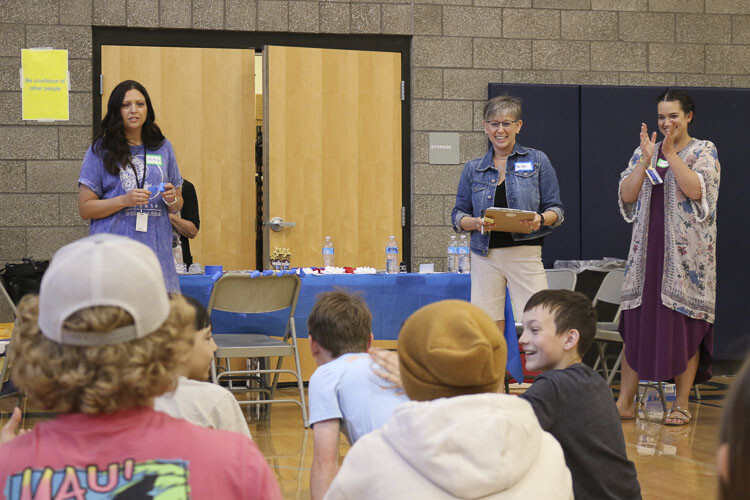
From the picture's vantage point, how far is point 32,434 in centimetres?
109

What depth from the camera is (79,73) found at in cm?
629

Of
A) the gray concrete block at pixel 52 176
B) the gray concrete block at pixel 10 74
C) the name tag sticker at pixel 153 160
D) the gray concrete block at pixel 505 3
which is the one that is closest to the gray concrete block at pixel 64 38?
the gray concrete block at pixel 10 74

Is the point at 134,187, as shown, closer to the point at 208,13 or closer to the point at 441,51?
the point at 208,13

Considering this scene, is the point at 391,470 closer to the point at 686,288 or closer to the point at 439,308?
the point at 439,308

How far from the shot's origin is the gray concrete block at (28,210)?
6.24 meters

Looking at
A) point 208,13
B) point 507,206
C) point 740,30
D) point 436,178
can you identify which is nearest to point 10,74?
point 208,13

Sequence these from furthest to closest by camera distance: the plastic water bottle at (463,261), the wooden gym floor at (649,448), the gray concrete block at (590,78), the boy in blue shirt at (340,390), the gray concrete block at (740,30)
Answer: the gray concrete block at (740,30), the gray concrete block at (590,78), the plastic water bottle at (463,261), the wooden gym floor at (649,448), the boy in blue shirt at (340,390)

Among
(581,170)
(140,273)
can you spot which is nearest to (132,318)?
(140,273)

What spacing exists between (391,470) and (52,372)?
1.69 ft

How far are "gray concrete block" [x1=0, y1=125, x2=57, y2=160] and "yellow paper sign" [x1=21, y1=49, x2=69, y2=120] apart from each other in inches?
3.6

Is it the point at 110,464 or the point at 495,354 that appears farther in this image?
the point at 495,354

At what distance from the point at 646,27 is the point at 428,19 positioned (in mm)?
1745

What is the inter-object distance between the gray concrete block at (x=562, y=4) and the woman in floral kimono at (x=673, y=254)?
2.21m

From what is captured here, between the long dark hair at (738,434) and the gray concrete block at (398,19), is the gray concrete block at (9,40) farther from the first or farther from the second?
the long dark hair at (738,434)
